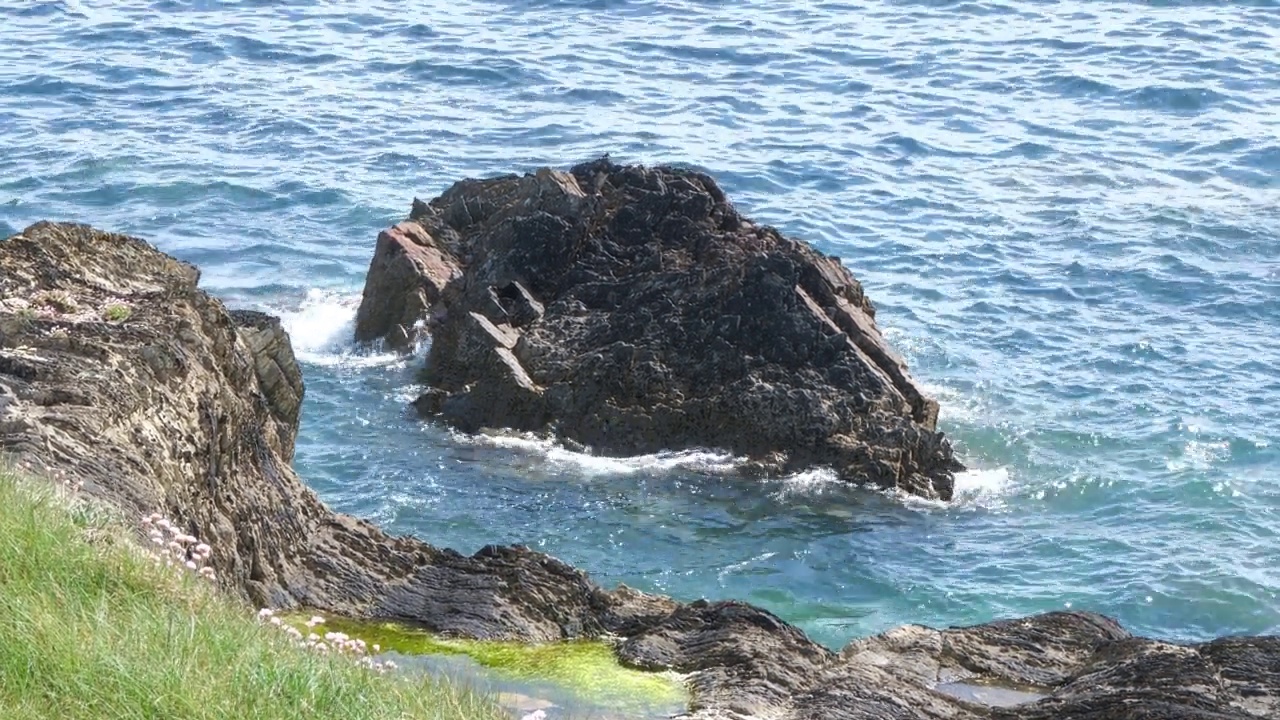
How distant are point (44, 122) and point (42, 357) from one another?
77.9ft

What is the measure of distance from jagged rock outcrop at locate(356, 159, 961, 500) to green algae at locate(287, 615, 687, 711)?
26.3 feet

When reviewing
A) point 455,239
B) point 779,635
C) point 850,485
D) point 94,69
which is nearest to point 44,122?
point 94,69

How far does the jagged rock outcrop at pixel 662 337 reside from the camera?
64.3ft

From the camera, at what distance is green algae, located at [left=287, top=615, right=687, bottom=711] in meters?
10.6

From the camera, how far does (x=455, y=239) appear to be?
23.6m

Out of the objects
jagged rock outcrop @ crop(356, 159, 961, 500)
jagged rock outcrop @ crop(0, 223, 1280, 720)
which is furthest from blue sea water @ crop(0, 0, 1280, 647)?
jagged rock outcrop @ crop(0, 223, 1280, 720)

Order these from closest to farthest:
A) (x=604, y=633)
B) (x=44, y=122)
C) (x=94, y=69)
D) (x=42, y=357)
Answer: (x=42, y=357) < (x=604, y=633) < (x=44, y=122) < (x=94, y=69)

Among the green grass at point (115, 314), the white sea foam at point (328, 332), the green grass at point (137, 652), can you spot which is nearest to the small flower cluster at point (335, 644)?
the green grass at point (137, 652)

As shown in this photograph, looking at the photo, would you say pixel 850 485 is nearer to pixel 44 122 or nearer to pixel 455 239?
pixel 455 239

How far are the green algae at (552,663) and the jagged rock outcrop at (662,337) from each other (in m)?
8.02

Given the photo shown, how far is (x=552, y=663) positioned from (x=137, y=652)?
169 inches

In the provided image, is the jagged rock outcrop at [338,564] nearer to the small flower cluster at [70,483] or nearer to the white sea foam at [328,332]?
the small flower cluster at [70,483]

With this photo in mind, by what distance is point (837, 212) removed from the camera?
95.4 ft

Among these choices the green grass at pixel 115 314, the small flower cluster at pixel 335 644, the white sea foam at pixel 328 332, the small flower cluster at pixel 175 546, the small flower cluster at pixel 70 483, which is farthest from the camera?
the white sea foam at pixel 328 332
